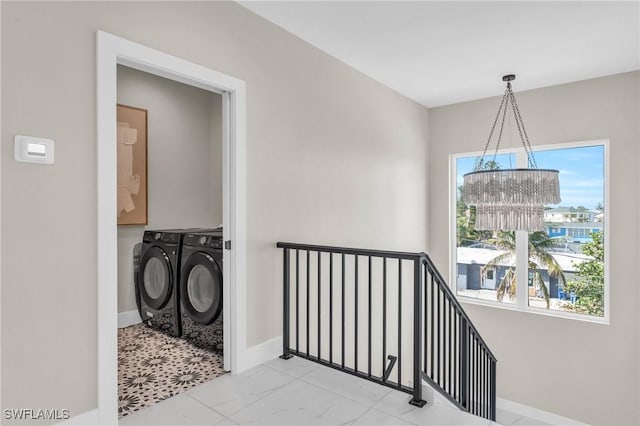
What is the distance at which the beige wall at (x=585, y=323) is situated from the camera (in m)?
3.72

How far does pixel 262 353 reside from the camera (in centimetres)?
260

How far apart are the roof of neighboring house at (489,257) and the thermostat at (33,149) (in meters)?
4.52

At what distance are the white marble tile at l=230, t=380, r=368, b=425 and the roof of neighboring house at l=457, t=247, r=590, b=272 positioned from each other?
3.25 m

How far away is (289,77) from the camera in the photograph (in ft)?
9.39

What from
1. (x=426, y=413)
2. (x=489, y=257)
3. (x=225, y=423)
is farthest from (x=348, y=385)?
(x=489, y=257)

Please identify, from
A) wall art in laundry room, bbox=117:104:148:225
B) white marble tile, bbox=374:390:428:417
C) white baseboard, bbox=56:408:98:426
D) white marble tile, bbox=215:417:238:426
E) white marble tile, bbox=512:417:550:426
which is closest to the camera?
white baseboard, bbox=56:408:98:426

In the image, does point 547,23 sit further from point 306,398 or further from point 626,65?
point 306,398

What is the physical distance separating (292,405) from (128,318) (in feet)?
7.18

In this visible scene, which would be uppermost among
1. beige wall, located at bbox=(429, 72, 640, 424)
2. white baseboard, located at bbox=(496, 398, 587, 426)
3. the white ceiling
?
the white ceiling

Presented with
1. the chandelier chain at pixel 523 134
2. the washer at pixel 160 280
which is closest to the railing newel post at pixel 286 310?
→ the washer at pixel 160 280

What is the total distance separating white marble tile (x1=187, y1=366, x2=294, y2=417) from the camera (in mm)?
2076

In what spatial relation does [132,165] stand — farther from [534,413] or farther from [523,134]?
[534,413]

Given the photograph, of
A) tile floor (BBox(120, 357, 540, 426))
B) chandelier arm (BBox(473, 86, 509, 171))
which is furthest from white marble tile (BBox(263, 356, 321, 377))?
chandelier arm (BBox(473, 86, 509, 171))

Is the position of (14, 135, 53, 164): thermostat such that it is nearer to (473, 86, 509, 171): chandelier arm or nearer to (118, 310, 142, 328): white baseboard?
(118, 310, 142, 328): white baseboard
